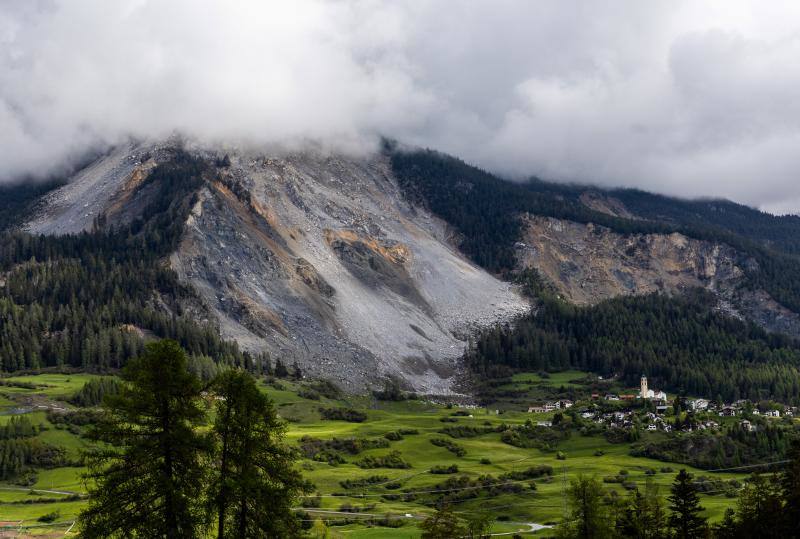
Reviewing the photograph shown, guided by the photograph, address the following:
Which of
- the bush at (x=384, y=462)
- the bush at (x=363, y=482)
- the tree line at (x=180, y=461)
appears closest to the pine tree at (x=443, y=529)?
the tree line at (x=180, y=461)

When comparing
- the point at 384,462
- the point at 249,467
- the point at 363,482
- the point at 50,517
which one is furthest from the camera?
the point at 384,462

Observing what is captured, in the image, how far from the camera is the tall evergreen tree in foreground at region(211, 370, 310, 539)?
46241mm

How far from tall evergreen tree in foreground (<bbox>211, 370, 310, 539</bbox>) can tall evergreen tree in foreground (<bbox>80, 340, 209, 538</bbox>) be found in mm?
1774

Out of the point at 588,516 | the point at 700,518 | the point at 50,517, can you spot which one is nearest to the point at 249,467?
the point at 588,516

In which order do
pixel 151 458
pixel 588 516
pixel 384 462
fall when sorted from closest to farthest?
1. pixel 151 458
2. pixel 588 516
3. pixel 384 462

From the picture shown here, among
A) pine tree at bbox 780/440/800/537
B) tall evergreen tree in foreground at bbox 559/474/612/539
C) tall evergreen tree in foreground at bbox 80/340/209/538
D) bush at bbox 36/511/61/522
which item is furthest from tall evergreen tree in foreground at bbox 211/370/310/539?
bush at bbox 36/511/61/522

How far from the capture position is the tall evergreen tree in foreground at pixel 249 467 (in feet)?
152

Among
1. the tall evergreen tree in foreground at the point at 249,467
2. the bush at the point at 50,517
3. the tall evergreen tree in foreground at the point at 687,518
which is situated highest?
the tall evergreen tree in foreground at the point at 249,467

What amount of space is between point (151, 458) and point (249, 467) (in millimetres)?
5740

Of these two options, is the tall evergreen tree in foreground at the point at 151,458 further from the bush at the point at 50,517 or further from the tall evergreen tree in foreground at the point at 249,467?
the bush at the point at 50,517

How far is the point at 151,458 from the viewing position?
4397 centimetres

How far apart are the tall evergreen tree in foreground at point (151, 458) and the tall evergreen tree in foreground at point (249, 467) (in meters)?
1.77

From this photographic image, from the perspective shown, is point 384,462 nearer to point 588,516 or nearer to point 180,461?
point 588,516

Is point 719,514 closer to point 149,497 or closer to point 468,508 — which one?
point 468,508
